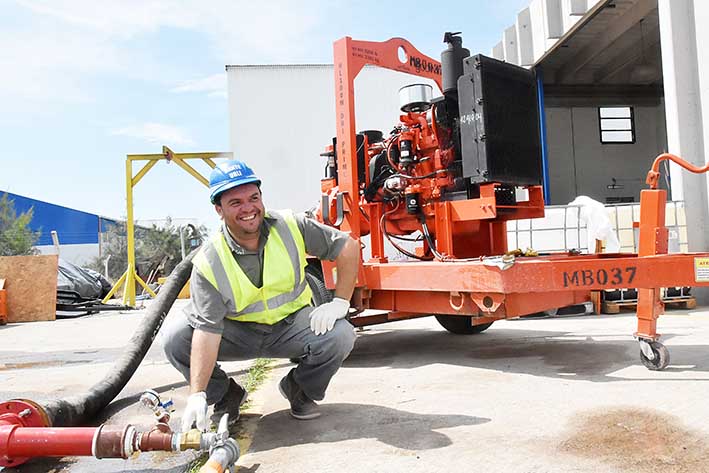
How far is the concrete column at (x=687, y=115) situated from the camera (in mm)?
7684

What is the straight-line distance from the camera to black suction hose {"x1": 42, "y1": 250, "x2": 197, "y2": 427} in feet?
9.40

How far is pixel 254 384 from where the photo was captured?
13.5 ft

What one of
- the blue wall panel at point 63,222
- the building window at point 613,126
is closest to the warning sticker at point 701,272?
the building window at point 613,126

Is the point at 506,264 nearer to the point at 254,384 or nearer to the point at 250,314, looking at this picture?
the point at 250,314

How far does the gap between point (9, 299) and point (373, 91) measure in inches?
384

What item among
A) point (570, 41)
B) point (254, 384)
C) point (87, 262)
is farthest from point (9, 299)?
point (87, 262)

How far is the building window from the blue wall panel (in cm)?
2753

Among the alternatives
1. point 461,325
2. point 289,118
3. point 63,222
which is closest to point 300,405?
point 461,325

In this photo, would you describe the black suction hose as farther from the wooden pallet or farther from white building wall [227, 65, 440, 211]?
white building wall [227, 65, 440, 211]

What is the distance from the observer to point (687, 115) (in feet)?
25.3

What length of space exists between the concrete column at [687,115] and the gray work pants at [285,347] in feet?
21.3

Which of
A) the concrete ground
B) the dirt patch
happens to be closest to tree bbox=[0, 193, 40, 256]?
the concrete ground

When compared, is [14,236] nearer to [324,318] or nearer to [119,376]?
[119,376]

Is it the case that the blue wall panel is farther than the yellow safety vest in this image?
Yes
